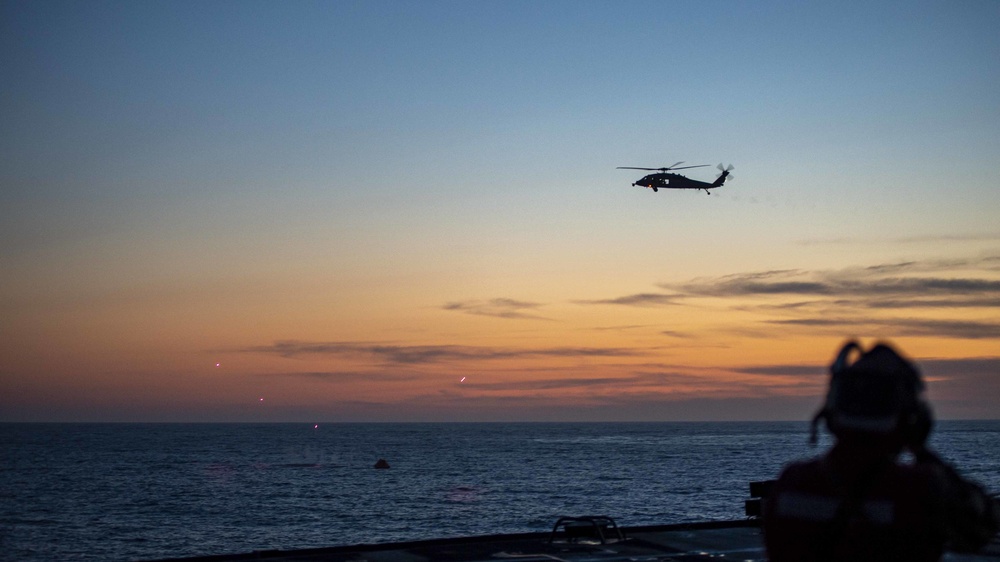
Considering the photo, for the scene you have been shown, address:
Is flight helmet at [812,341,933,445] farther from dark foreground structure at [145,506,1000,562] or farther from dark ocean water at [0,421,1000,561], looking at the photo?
dark ocean water at [0,421,1000,561]

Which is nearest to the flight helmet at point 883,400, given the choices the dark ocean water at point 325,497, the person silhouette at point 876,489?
the person silhouette at point 876,489

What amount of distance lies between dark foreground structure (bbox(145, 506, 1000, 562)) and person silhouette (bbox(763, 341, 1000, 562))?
13.0 m

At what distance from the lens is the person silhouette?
3.93 meters

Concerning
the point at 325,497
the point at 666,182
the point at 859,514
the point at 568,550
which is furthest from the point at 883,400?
the point at 325,497

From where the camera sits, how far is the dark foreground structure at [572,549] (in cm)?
1697

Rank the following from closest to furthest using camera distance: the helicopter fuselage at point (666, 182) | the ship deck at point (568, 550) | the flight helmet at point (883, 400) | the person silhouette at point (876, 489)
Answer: the person silhouette at point (876, 489), the flight helmet at point (883, 400), the ship deck at point (568, 550), the helicopter fuselage at point (666, 182)

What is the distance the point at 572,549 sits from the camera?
1792cm

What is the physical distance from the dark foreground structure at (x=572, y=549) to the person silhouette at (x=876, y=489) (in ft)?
42.6

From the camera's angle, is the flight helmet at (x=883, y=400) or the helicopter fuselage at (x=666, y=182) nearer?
the flight helmet at (x=883, y=400)

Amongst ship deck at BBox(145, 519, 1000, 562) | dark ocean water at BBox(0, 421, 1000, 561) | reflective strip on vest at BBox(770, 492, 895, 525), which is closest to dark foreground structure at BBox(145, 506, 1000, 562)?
ship deck at BBox(145, 519, 1000, 562)

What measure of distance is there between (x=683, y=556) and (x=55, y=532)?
61.4 meters

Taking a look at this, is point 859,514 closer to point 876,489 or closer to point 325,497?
point 876,489

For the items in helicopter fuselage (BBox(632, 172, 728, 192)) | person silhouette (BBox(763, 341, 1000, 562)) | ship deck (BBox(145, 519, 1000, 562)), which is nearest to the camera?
person silhouette (BBox(763, 341, 1000, 562))

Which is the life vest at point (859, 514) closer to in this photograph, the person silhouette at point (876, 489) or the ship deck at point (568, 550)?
the person silhouette at point (876, 489)
